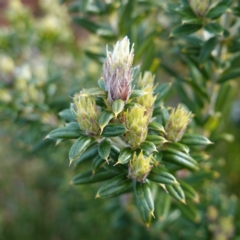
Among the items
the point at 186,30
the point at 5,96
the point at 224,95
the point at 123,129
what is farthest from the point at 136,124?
the point at 5,96

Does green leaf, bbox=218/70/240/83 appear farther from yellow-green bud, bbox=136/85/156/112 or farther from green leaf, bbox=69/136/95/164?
green leaf, bbox=69/136/95/164

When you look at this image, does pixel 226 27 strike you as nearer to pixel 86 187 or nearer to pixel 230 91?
pixel 230 91

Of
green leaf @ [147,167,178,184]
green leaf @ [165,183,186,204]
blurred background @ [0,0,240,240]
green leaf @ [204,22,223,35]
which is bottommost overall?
blurred background @ [0,0,240,240]

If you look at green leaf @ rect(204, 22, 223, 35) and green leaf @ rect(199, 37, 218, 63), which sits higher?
green leaf @ rect(204, 22, 223, 35)

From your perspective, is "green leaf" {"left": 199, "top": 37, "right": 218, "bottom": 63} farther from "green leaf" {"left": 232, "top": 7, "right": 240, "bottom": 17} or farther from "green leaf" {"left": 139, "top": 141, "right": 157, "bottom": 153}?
"green leaf" {"left": 139, "top": 141, "right": 157, "bottom": 153}

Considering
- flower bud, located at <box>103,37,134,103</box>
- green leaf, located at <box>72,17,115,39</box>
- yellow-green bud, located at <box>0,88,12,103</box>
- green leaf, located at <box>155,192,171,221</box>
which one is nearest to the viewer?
flower bud, located at <box>103,37,134,103</box>

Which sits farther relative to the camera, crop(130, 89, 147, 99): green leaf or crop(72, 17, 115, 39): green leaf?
crop(72, 17, 115, 39): green leaf

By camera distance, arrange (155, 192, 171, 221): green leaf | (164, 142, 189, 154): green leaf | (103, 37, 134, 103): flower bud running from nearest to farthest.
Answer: (103, 37, 134, 103): flower bud < (164, 142, 189, 154): green leaf < (155, 192, 171, 221): green leaf

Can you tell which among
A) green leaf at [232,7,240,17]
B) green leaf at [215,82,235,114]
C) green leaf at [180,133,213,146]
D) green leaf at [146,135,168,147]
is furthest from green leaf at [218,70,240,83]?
green leaf at [146,135,168,147]
